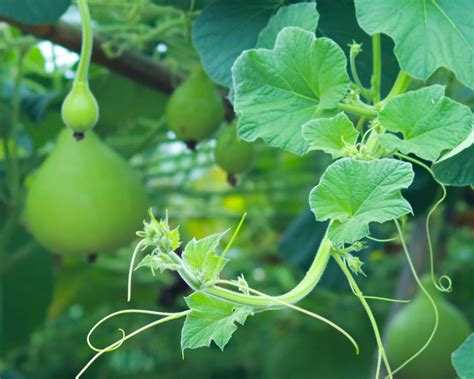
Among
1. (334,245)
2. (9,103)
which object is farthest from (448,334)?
(334,245)

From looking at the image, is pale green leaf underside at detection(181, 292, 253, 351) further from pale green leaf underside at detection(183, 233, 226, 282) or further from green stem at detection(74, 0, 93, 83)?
green stem at detection(74, 0, 93, 83)

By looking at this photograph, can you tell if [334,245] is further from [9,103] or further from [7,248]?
[7,248]

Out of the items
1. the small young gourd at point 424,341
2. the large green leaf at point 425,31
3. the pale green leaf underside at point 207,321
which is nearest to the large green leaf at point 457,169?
the large green leaf at point 425,31

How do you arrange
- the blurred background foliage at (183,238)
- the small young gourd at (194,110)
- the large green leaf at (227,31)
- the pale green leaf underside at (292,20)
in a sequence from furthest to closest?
the blurred background foliage at (183,238), the small young gourd at (194,110), the large green leaf at (227,31), the pale green leaf underside at (292,20)

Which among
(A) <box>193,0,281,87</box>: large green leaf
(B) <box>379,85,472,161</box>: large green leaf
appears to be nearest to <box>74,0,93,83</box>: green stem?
(A) <box>193,0,281,87</box>: large green leaf

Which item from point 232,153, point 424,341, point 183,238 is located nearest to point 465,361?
point 232,153

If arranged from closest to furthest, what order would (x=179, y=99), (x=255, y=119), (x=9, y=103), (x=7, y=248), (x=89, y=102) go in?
(x=255, y=119), (x=89, y=102), (x=179, y=99), (x=9, y=103), (x=7, y=248)

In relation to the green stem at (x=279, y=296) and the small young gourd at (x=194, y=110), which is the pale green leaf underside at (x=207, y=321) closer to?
the green stem at (x=279, y=296)
